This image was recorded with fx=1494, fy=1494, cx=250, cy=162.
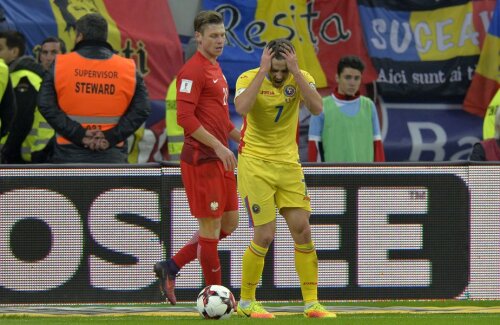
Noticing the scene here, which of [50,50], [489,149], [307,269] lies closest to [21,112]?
[50,50]

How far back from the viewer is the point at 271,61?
422 inches

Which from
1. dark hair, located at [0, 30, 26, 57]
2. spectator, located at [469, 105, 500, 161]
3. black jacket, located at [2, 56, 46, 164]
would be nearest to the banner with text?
spectator, located at [469, 105, 500, 161]

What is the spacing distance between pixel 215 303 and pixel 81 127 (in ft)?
8.20

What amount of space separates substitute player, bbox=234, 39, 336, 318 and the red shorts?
0.57ft

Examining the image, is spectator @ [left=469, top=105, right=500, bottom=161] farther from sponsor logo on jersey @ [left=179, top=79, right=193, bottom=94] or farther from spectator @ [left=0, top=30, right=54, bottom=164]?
spectator @ [left=0, top=30, right=54, bottom=164]

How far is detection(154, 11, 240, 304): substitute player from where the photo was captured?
36.1 ft

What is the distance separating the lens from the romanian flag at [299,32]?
691 inches


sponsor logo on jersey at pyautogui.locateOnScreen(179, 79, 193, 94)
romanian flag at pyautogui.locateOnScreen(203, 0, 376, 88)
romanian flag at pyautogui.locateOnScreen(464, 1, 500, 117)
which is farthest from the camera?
romanian flag at pyautogui.locateOnScreen(464, 1, 500, 117)

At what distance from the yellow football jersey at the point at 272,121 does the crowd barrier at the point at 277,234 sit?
130 cm

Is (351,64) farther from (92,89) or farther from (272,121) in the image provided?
(272,121)

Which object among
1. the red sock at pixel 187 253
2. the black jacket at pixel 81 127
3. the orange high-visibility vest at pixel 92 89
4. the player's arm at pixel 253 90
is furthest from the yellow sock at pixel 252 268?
the orange high-visibility vest at pixel 92 89

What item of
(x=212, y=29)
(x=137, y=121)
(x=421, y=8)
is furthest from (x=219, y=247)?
(x=421, y=8)

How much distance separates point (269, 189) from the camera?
10922 mm

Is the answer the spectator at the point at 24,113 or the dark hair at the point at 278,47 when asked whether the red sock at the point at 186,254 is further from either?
the spectator at the point at 24,113
